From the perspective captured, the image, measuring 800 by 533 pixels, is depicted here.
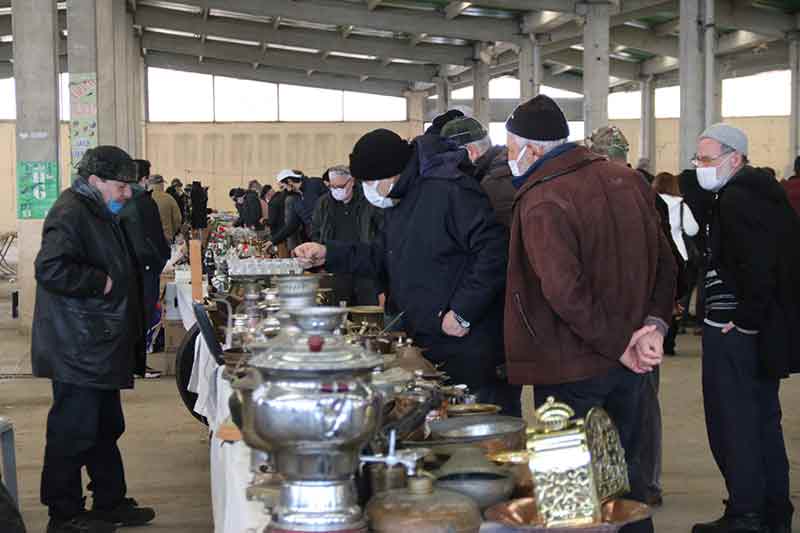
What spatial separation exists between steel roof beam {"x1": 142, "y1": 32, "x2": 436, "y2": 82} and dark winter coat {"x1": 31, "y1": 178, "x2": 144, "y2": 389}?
2734 cm

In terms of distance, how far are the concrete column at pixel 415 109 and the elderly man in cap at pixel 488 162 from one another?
31.2m

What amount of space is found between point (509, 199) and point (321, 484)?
2644mm

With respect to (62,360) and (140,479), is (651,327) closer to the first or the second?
(62,360)

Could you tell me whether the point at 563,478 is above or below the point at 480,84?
below

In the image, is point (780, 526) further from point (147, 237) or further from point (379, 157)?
point (147, 237)

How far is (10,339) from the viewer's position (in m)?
12.5

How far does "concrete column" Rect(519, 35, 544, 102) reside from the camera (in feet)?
74.8

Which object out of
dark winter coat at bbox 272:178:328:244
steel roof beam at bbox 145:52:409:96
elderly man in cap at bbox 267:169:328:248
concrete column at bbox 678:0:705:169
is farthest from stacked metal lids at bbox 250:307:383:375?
steel roof beam at bbox 145:52:409:96

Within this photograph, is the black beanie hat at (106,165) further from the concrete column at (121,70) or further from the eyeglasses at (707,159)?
the concrete column at (121,70)

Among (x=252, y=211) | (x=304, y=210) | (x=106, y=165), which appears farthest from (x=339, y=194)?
(x=252, y=211)

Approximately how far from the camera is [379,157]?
13.9 ft

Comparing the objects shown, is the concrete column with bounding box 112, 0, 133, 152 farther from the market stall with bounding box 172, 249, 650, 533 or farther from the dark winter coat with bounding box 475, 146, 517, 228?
the market stall with bounding box 172, 249, 650, 533

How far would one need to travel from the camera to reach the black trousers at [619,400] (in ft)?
11.4

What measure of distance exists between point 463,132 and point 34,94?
7.97 metres
